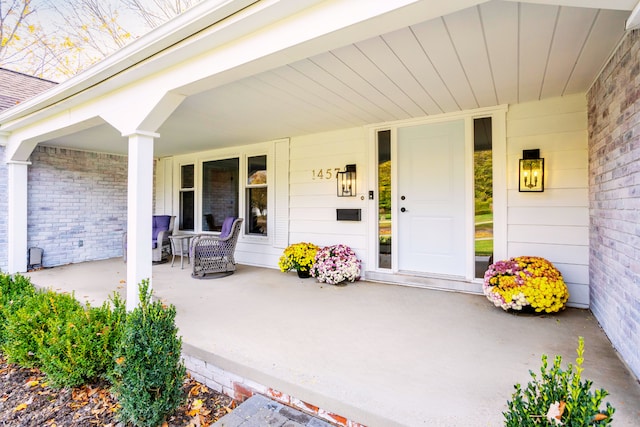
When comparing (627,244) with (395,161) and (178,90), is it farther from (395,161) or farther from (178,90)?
(178,90)

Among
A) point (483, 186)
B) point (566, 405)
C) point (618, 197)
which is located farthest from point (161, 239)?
point (618, 197)

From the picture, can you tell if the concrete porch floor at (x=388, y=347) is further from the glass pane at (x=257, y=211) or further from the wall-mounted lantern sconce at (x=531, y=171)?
the glass pane at (x=257, y=211)

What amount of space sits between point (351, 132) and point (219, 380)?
3.58m

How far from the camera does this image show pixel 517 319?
3006 mm

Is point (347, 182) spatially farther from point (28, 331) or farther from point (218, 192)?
point (28, 331)

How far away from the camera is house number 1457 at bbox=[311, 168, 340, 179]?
16.1ft

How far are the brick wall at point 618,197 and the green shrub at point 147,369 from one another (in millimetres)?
2799

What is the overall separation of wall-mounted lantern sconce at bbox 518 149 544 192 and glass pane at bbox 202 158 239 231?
4539 mm

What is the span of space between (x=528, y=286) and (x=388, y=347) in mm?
1629

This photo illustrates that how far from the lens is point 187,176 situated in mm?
6945

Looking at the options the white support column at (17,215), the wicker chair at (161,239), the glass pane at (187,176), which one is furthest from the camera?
the glass pane at (187,176)

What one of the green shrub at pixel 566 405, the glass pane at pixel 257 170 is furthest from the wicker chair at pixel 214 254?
the green shrub at pixel 566 405

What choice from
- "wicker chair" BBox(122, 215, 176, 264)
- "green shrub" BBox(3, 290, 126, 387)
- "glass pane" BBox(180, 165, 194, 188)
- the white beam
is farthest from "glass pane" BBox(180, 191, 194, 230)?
the white beam

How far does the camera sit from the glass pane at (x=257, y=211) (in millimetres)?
5797
